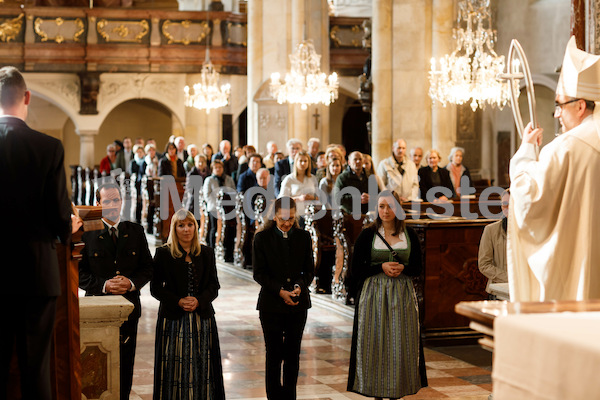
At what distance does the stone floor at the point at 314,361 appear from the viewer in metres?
7.04

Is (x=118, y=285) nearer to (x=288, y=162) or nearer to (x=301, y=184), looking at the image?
(x=301, y=184)

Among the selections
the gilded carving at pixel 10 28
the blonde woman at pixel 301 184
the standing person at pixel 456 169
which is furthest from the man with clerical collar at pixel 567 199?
the gilded carving at pixel 10 28

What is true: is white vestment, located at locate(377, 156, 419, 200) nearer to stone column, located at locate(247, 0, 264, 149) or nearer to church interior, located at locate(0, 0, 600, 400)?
church interior, located at locate(0, 0, 600, 400)

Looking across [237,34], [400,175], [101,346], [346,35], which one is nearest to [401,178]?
[400,175]

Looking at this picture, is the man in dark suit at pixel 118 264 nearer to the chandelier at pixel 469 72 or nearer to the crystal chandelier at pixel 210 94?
the chandelier at pixel 469 72

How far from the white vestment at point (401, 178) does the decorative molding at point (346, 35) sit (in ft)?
41.3

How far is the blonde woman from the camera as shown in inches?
454

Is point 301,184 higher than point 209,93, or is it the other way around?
point 209,93

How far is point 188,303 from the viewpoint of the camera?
229 inches

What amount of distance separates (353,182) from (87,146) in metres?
16.6

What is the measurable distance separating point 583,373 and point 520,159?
5.37ft

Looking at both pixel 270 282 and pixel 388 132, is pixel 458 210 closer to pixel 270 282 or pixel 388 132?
pixel 388 132

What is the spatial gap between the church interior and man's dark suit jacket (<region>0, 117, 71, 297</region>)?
0.58 m

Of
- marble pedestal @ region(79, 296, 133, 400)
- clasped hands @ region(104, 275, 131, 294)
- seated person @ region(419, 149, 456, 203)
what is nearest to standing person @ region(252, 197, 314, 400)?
clasped hands @ region(104, 275, 131, 294)
